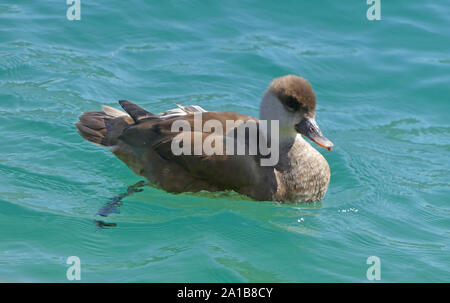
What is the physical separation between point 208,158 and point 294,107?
916 millimetres

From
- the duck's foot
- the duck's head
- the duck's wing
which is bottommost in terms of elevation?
the duck's foot

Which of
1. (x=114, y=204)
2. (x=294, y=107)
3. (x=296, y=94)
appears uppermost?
(x=296, y=94)

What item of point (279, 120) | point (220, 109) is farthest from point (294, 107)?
point (220, 109)

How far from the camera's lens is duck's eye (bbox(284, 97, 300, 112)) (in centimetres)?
576

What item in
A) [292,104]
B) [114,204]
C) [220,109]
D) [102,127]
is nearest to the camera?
[292,104]

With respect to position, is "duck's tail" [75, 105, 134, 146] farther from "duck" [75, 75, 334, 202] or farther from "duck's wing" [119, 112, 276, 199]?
"duck's wing" [119, 112, 276, 199]

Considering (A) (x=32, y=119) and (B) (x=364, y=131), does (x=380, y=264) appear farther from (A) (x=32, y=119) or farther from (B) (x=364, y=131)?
A: (A) (x=32, y=119)

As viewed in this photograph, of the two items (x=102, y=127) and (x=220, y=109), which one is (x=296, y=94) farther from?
(x=220, y=109)

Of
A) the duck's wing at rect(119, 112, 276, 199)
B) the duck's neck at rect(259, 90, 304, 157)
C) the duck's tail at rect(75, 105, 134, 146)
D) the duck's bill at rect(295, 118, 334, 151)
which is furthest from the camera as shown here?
the duck's tail at rect(75, 105, 134, 146)

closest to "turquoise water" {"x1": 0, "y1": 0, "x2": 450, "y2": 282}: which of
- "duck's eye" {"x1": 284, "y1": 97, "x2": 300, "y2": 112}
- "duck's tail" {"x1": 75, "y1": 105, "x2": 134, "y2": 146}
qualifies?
"duck's tail" {"x1": 75, "y1": 105, "x2": 134, "y2": 146}

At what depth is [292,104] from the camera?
5781 mm

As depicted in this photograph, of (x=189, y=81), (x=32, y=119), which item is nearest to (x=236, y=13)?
(x=189, y=81)

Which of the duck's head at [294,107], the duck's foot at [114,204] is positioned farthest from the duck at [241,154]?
the duck's foot at [114,204]

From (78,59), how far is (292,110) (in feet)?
13.3
